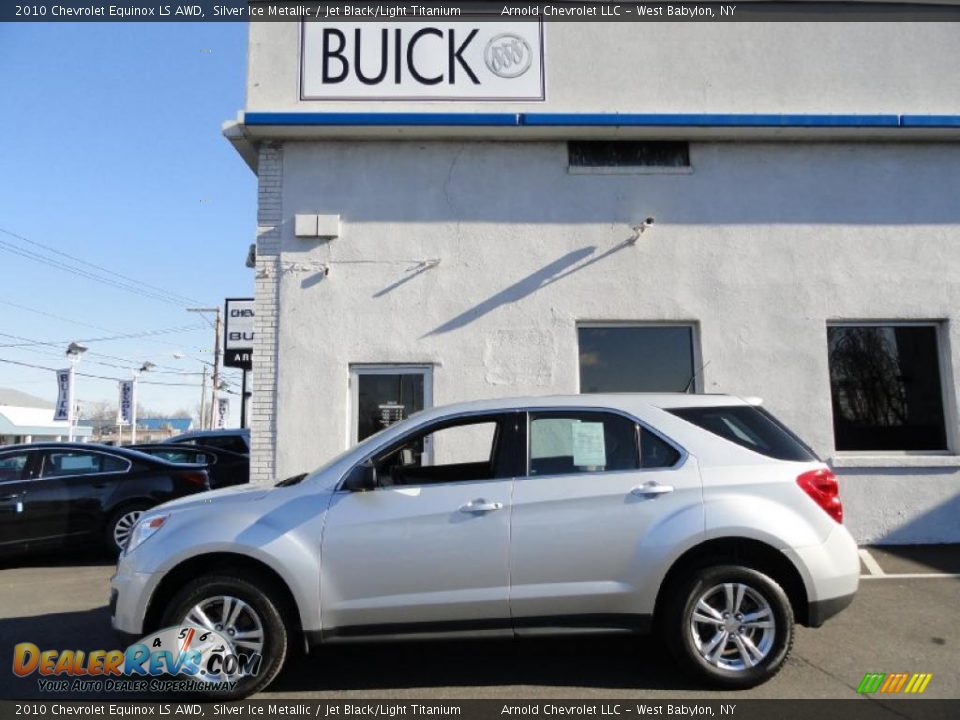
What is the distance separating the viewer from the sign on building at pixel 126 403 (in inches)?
1529

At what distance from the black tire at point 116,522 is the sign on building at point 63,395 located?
92.0 feet

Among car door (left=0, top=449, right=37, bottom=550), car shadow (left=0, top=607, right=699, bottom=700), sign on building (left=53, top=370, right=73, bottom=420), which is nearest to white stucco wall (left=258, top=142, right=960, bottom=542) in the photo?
car door (left=0, top=449, right=37, bottom=550)

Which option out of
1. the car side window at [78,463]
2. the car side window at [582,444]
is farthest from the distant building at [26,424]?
the car side window at [582,444]

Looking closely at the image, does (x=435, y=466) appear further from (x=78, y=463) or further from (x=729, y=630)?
(x=78, y=463)

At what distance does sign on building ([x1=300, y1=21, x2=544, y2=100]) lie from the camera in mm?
8828

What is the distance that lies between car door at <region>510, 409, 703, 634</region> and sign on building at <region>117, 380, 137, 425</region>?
39.7m

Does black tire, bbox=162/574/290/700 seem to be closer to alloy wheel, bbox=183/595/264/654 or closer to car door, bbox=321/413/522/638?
alloy wheel, bbox=183/595/264/654

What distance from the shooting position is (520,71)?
352 inches

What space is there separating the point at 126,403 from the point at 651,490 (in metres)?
40.7

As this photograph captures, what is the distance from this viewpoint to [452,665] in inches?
187

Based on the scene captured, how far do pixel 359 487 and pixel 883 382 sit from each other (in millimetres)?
7175

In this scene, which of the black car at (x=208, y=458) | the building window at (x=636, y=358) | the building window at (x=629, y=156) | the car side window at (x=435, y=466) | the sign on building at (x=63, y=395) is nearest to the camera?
the car side window at (x=435, y=466)

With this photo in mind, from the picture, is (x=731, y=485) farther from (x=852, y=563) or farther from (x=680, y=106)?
(x=680, y=106)

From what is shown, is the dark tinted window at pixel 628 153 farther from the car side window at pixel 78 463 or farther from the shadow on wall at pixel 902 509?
the car side window at pixel 78 463
